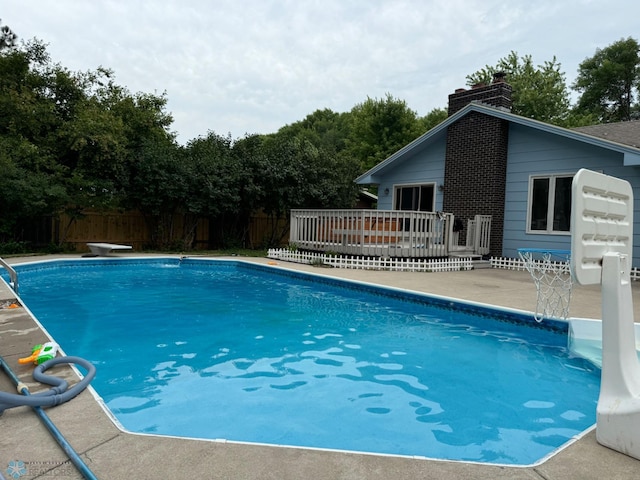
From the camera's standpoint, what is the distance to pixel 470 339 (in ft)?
17.9

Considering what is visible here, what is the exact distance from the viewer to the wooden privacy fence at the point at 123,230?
1392 cm

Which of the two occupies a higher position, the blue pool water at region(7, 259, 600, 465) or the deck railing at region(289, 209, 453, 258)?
the deck railing at region(289, 209, 453, 258)

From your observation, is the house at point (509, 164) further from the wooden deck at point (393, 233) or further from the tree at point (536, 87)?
the tree at point (536, 87)

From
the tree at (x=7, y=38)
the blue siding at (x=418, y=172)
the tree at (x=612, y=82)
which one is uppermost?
the tree at (x=612, y=82)

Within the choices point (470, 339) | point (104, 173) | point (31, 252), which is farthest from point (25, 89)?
point (470, 339)

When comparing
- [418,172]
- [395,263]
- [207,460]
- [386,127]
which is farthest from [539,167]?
[386,127]

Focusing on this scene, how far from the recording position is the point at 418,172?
547 inches

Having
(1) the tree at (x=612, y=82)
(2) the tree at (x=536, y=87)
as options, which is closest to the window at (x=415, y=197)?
(2) the tree at (x=536, y=87)

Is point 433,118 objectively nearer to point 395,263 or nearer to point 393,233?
point 393,233

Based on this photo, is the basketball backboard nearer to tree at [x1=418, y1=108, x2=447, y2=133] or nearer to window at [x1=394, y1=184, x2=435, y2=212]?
window at [x1=394, y1=184, x2=435, y2=212]

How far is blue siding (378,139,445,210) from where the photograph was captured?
43.5ft

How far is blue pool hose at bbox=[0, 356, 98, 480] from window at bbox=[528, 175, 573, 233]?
1080 cm

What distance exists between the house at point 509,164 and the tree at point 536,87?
18315mm

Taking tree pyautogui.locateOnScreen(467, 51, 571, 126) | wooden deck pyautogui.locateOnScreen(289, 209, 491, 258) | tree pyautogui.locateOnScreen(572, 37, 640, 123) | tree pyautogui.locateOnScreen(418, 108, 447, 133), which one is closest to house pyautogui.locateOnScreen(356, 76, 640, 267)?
wooden deck pyautogui.locateOnScreen(289, 209, 491, 258)
